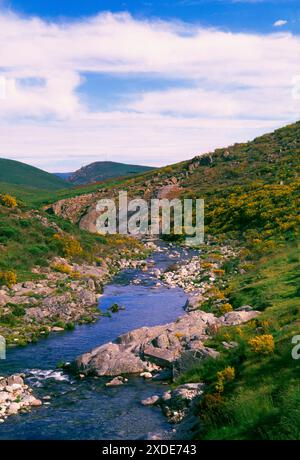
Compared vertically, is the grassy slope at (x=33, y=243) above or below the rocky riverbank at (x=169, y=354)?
above

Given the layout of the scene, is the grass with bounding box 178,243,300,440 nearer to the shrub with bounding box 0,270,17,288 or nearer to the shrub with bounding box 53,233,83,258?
the shrub with bounding box 0,270,17,288

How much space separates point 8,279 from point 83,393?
1584cm

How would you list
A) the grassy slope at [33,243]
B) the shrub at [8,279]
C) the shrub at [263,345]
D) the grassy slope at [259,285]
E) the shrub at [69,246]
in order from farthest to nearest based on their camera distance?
the shrub at [69,246]
the grassy slope at [33,243]
the shrub at [8,279]
the shrub at [263,345]
the grassy slope at [259,285]

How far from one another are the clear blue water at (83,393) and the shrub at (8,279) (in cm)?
728

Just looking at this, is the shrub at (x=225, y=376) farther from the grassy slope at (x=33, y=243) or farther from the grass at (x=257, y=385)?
the grassy slope at (x=33, y=243)

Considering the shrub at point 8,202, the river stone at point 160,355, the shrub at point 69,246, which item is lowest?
the river stone at point 160,355

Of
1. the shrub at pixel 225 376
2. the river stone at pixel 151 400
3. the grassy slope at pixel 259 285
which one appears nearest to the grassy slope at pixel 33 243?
the grassy slope at pixel 259 285

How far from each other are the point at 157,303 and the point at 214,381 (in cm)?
1651

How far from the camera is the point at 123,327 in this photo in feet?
95.1

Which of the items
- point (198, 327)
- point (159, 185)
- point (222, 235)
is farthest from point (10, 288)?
point (159, 185)

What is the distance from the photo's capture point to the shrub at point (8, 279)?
33.3 metres

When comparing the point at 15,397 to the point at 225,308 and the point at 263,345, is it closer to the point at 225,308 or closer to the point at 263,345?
the point at 263,345

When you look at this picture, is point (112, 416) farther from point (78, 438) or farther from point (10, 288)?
point (10, 288)

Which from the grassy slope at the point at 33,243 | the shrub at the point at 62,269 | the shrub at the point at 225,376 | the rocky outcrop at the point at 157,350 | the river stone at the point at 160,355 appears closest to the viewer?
the shrub at the point at 225,376
